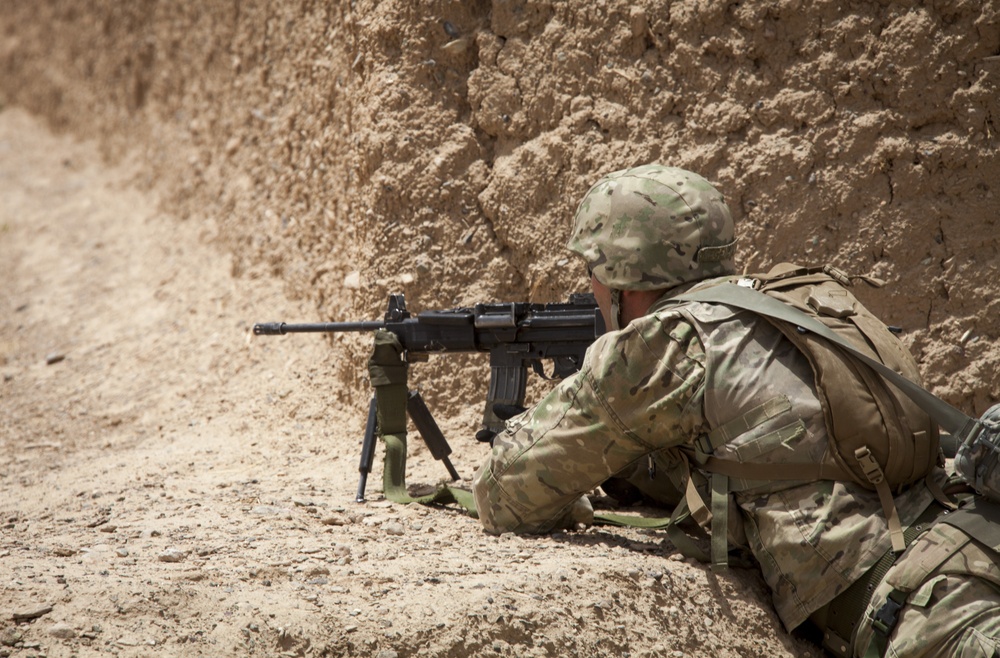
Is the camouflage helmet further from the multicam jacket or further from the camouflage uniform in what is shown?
the multicam jacket

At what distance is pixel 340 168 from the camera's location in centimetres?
536

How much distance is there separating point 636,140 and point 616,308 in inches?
58.9

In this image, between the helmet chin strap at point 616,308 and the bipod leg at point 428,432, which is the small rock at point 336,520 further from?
the helmet chin strap at point 616,308

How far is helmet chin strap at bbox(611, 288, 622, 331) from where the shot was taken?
3.27 metres

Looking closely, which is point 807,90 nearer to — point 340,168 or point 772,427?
point 772,427

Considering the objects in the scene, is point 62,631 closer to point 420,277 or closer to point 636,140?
point 420,277

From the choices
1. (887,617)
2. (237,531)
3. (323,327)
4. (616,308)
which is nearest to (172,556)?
(237,531)

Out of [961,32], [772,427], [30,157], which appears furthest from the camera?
[30,157]

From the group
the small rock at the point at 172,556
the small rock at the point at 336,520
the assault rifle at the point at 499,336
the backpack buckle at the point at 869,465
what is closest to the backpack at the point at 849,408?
the backpack buckle at the point at 869,465

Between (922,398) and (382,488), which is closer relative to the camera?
(922,398)

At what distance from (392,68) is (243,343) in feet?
6.52

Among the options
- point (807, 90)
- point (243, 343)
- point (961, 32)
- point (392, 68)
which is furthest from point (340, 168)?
point (961, 32)

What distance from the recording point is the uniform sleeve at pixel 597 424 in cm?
295

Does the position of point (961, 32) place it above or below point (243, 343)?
above
